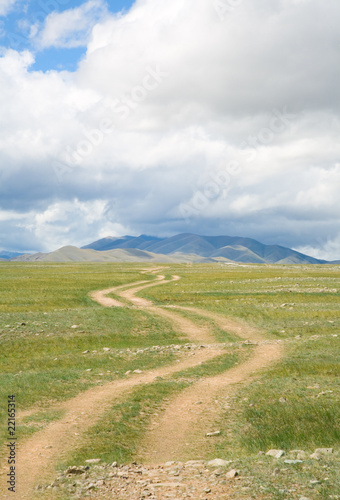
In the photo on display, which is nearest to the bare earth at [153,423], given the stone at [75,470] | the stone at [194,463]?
the stone at [75,470]

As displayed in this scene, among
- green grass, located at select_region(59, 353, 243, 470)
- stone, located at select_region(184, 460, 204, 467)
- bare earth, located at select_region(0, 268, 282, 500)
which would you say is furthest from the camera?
green grass, located at select_region(59, 353, 243, 470)

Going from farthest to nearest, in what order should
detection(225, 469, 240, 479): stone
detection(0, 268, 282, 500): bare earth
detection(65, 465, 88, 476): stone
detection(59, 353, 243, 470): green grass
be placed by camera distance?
detection(59, 353, 243, 470): green grass < detection(0, 268, 282, 500): bare earth < detection(65, 465, 88, 476): stone < detection(225, 469, 240, 479): stone

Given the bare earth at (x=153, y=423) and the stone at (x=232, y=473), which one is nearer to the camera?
the stone at (x=232, y=473)

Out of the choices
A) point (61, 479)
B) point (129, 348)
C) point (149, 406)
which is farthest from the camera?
point (129, 348)

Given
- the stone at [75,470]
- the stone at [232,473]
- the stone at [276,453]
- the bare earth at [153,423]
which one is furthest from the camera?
the stone at [276,453]

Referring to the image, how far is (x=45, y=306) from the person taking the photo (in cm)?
4891

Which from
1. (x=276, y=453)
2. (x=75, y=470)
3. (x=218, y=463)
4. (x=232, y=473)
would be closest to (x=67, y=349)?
(x=75, y=470)

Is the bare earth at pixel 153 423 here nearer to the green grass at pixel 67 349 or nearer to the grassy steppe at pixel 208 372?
the grassy steppe at pixel 208 372

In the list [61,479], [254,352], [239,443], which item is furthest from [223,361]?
[61,479]

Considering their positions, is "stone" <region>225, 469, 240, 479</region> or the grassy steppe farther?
the grassy steppe

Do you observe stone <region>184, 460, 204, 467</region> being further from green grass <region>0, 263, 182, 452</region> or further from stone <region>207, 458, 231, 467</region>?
green grass <region>0, 263, 182, 452</region>

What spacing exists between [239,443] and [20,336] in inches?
866

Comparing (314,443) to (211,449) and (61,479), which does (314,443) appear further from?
(61,479)

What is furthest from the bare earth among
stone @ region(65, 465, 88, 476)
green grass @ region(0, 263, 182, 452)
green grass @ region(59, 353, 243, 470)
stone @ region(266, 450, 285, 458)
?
stone @ region(266, 450, 285, 458)
